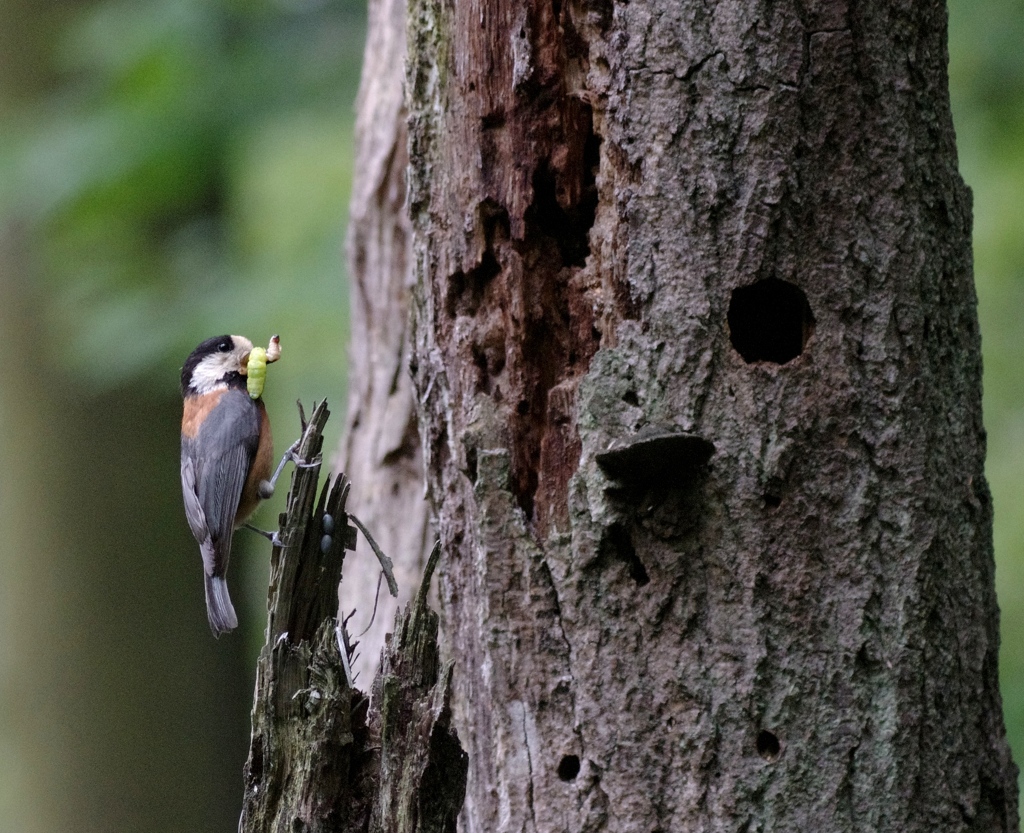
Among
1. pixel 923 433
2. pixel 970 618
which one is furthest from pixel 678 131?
pixel 970 618

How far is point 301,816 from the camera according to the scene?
2264mm

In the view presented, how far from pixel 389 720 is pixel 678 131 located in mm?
1384

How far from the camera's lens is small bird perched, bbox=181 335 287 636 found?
423 centimetres

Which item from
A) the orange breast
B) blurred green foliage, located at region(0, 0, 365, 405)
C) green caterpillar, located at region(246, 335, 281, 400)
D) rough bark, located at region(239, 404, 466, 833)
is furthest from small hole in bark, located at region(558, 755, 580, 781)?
blurred green foliage, located at region(0, 0, 365, 405)

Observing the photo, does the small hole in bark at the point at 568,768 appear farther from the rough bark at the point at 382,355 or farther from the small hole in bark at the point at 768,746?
the rough bark at the point at 382,355

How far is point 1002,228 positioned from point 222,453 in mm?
4765

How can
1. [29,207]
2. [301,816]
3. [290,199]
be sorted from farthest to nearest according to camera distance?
[290,199]
[29,207]
[301,816]

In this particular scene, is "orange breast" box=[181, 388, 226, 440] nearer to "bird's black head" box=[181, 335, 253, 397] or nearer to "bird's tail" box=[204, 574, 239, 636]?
"bird's black head" box=[181, 335, 253, 397]

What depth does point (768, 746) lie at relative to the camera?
7.54 ft

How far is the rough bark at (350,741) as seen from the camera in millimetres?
2258

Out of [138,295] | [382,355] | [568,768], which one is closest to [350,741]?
[568,768]

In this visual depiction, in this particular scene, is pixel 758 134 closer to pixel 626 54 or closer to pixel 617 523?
pixel 626 54

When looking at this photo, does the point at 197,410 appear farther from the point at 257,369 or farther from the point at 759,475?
the point at 759,475

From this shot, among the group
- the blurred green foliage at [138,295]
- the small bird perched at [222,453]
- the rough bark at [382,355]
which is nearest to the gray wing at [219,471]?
the small bird perched at [222,453]
